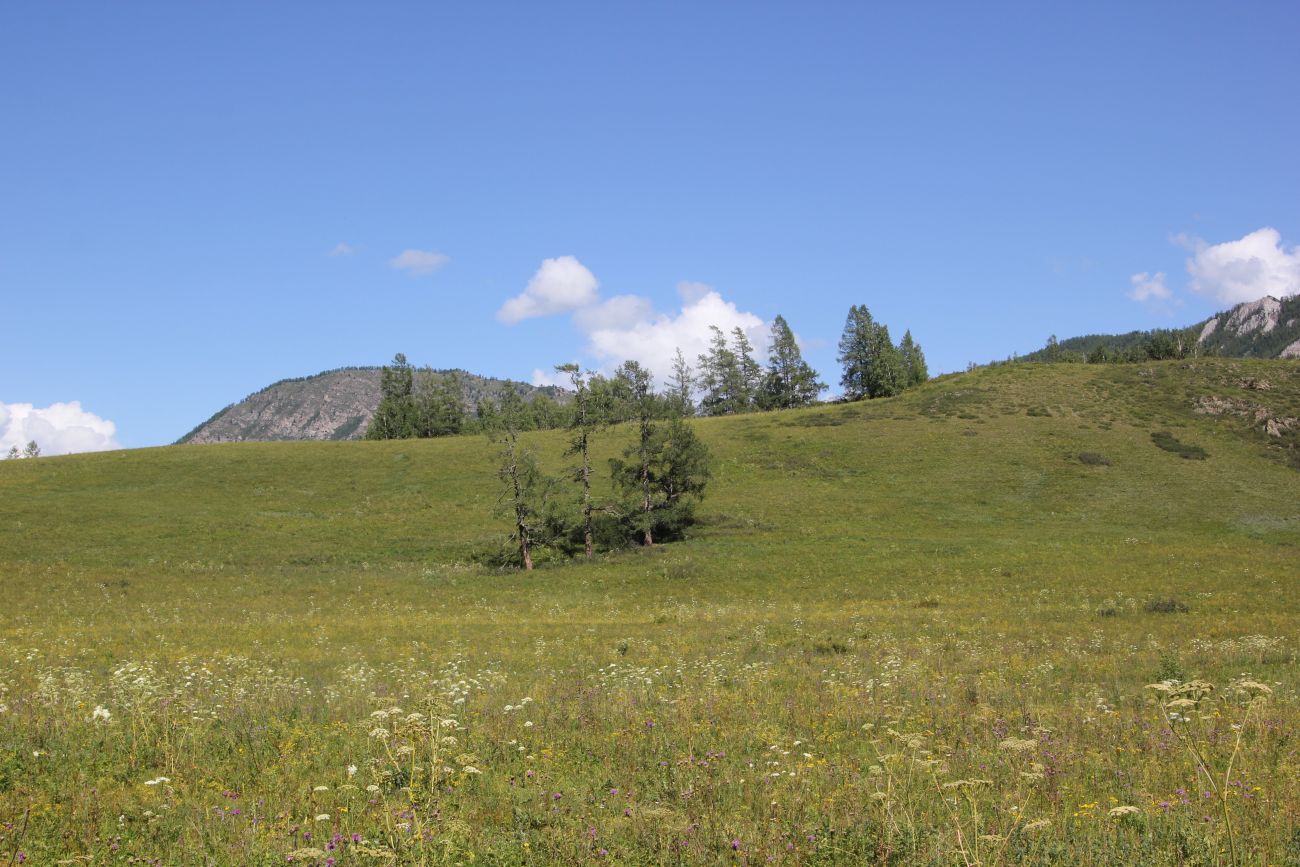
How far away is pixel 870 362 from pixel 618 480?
72439mm

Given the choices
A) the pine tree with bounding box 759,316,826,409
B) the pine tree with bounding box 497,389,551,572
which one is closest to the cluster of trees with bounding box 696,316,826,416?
the pine tree with bounding box 759,316,826,409

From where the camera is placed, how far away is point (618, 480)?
5175 cm

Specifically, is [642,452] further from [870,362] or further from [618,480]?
[870,362]

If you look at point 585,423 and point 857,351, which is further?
point 857,351

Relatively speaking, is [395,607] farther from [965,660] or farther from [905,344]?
[905,344]

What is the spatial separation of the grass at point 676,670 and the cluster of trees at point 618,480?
11.0 feet

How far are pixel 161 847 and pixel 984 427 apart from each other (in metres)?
81.1

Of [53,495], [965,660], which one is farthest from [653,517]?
[53,495]

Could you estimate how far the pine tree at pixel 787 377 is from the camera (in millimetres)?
129250

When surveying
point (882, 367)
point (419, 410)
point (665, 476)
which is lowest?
point (665, 476)

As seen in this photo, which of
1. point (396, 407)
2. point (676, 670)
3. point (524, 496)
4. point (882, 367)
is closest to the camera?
point (676, 670)

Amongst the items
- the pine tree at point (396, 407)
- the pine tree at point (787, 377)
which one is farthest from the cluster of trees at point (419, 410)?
the pine tree at point (787, 377)

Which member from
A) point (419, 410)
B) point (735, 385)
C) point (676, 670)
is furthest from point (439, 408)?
point (676, 670)

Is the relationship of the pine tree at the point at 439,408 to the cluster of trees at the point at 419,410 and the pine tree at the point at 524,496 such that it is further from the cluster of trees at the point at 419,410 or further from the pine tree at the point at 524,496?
the pine tree at the point at 524,496
